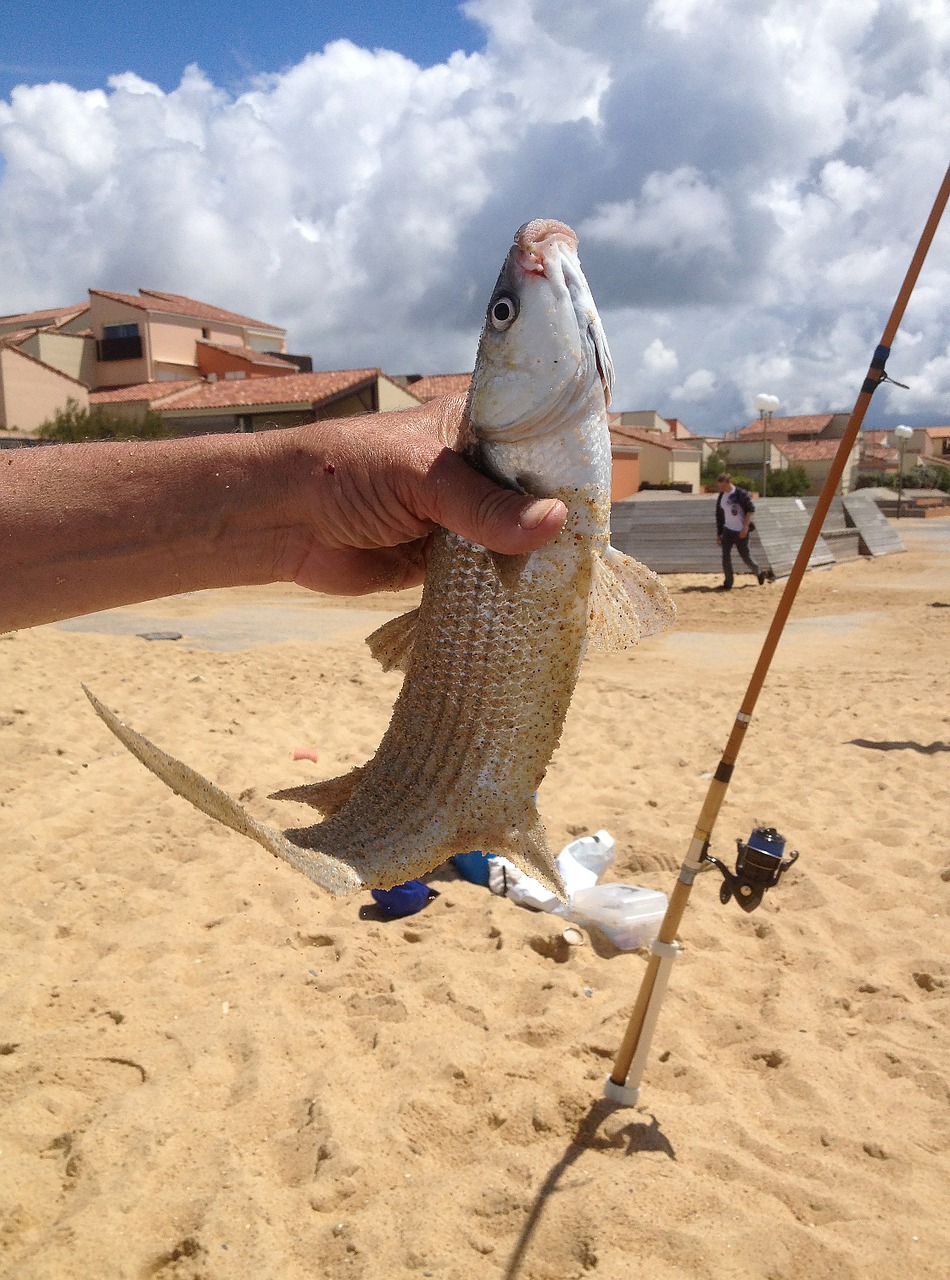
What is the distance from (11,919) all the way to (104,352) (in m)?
41.6

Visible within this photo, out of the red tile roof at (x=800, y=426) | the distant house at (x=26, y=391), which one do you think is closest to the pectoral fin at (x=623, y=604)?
the distant house at (x=26, y=391)

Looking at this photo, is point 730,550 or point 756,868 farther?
point 730,550

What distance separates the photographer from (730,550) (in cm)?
1717

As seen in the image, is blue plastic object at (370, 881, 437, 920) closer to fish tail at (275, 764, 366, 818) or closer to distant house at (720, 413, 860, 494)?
fish tail at (275, 764, 366, 818)

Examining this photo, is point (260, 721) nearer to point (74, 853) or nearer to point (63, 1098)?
point (74, 853)

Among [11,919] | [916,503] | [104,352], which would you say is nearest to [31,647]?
[11,919]

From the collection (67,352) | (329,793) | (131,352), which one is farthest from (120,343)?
(329,793)

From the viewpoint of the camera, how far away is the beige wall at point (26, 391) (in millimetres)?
35688

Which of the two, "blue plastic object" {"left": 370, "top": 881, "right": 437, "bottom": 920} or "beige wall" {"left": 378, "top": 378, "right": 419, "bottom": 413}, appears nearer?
"blue plastic object" {"left": 370, "top": 881, "right": 437, "bottom": 920}

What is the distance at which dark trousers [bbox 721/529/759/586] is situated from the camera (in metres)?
16.5

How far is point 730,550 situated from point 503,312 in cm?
1629

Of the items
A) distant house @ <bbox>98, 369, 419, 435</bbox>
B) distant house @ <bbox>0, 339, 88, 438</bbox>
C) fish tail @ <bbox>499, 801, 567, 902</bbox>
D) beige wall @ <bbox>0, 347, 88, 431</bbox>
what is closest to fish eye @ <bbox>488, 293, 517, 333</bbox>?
fish tail @ <bbox>499, 801, 567, 902</bbox>

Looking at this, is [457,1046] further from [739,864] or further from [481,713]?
[481,713]

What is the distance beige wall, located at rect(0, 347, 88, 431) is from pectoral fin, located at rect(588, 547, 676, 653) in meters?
38.8
